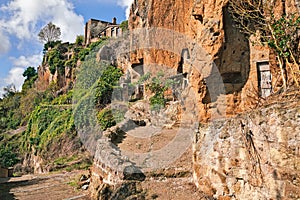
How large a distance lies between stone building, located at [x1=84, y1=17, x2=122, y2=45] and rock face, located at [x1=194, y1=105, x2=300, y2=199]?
38708mm

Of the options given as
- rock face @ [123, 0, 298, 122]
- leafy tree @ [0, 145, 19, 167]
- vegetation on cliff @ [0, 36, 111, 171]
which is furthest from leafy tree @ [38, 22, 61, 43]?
rock face @ [123, 0, 298, 122]

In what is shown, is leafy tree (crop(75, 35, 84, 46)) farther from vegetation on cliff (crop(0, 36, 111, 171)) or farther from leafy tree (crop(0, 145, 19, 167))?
leafy tree (crop(0, 145, 19, 167))

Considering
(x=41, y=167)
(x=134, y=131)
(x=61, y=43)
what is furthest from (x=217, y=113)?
(x=61, y=43)

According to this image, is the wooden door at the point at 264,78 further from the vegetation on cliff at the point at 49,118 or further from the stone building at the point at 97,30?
the stone building at the point at 97,30

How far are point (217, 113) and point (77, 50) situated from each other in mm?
38167

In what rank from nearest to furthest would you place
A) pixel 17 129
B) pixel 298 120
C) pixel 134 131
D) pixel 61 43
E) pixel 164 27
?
1. pixel 298 120
2. pixel 134 131
3. pixel 164 27
4. pixel 17 129
5. pixel 61 43

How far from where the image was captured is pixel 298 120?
3.91 m

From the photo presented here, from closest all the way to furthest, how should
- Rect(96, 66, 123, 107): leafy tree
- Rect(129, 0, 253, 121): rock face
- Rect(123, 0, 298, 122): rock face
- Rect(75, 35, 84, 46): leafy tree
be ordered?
Rect(123, 0, 298, 122): rock face < Rect(129, 0, 253, 121): rock face < Rect(96, 66, 123, 107): leafy tree < Rect(75, 35, 84, 46): leafy tree

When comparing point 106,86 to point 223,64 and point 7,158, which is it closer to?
point 223,64

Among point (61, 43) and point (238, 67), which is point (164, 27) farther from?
point (61, 43)

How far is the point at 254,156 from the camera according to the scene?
15.6 ft

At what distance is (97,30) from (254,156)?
47480 millimetres

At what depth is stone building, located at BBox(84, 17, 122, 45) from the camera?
42.9 metres

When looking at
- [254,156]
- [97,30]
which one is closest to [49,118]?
[97,30]
